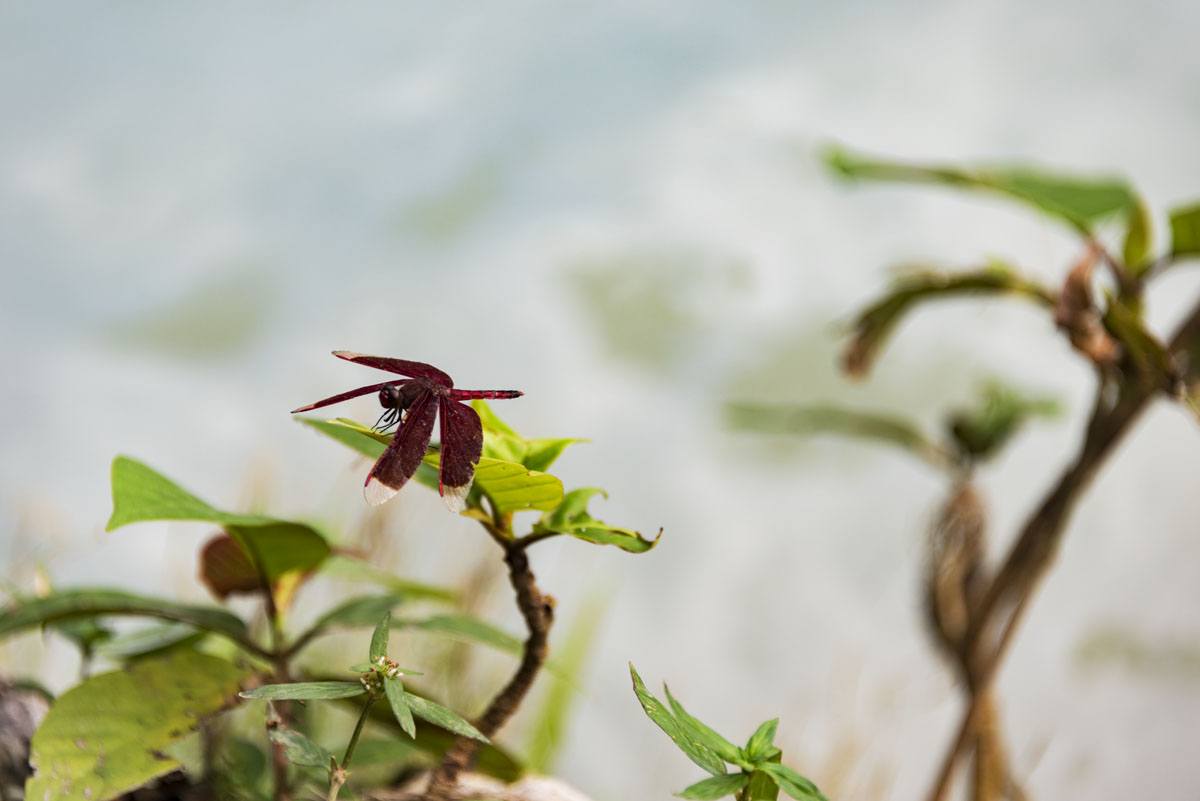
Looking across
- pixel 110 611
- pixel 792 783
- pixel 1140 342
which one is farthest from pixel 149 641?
pixel 1140 342

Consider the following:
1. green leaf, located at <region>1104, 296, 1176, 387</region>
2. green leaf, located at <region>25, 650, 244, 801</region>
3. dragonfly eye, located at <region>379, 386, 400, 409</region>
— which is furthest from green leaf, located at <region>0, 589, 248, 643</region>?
A: green leaf, located at <region>1104, 296, 1176, 387</region>

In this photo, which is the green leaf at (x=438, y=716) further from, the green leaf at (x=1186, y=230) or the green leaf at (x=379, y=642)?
the green leaf at (x=1186, y=230)

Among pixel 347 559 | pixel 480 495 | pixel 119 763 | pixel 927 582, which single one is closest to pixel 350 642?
pixel 927 582

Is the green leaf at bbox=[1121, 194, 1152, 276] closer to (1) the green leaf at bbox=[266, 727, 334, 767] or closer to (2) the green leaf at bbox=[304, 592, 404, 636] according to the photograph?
(2) the green leaf at bbox=[304, 592, 404, 636]

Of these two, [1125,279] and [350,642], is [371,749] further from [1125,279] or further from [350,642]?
[350,642]

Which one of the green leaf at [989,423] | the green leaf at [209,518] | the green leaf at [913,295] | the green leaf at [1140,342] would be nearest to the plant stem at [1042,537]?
the green leaf at [1140,342]
